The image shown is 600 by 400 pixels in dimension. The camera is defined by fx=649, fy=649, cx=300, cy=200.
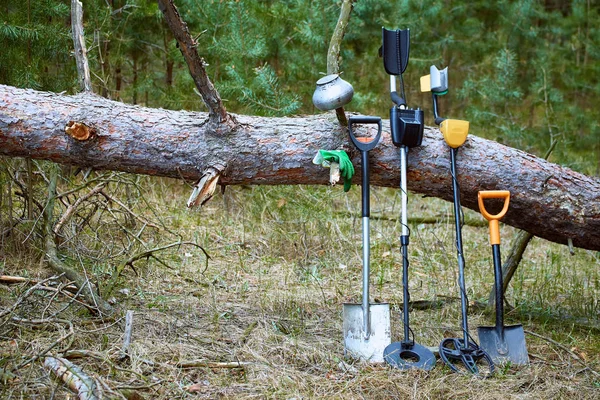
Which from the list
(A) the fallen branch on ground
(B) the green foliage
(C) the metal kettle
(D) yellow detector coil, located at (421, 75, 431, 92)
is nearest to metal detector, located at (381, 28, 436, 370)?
(D) yellow detector coil, located at (421, 75, 431, 92)

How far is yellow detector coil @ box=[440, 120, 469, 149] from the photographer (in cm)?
322

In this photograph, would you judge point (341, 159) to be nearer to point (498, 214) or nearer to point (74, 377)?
point (498, 214)

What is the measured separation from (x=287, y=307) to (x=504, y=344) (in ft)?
4.00

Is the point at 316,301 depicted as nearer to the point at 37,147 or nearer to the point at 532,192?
the point at 532,192

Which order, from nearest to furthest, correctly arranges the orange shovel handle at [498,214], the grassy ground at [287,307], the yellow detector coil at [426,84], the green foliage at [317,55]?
the grassy ground at [287,307] < the orange shovel handle at [498,214] < the yellow detector coil at [426,84] < the green foliage at [317,55]

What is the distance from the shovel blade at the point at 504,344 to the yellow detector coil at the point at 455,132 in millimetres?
921

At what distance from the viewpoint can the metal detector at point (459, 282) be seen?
116 inches

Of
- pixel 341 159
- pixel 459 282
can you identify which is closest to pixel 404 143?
pixel 341 159

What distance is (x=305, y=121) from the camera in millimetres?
3383

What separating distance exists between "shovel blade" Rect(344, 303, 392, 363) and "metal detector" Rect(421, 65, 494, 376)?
0.28 metres

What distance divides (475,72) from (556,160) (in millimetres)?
2289

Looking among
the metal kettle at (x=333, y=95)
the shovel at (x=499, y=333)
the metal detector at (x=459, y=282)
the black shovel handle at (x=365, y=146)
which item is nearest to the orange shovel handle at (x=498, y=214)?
the shovel at (x=499, y=333)

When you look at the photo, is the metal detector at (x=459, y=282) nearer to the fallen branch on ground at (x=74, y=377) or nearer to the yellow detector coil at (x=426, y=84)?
the yellow detector coil at (x=426, y=84)

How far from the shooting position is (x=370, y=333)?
10.1 ft
